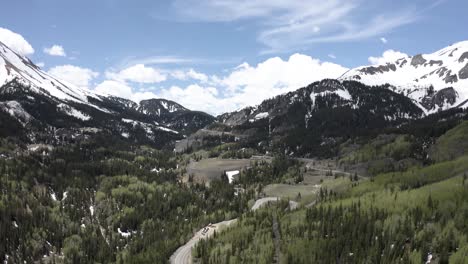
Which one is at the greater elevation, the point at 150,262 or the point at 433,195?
the point at 433,195

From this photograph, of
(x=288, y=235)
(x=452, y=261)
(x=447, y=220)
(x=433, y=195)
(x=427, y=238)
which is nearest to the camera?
(x=452, y=261)

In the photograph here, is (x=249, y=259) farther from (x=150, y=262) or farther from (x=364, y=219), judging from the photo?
(x=364, y=219)

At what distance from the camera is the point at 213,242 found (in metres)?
180

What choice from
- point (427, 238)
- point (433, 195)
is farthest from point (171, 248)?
point (433, 195)

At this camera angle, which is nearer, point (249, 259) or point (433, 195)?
point (249, 259)

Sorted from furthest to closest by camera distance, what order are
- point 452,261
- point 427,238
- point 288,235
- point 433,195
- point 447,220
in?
point 433,195 → point 288,235 → point 447,220 → point 427,238 → point 452,261

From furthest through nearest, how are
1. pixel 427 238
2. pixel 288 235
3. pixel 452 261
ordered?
pixel 288 235 → pixel 427 238 → pixel 452 261

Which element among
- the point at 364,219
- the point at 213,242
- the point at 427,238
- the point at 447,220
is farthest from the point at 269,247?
the point at 447,220

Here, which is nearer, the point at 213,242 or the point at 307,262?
the point at 307,262

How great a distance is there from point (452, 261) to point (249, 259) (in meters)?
65.3

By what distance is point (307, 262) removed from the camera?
15212 cm

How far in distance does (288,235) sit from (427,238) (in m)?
50.8

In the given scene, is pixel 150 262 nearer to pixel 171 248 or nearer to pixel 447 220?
pixel 171 248

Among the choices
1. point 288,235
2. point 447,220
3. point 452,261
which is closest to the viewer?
point 452,261
